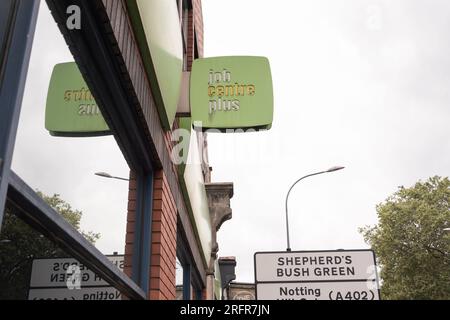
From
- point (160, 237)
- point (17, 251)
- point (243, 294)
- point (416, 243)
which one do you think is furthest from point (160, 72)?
point (243, 294)

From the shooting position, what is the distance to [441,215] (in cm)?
2789

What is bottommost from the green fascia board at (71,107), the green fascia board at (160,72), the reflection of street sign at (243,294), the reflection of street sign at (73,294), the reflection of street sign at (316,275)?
the reflection of street sign at (73,294)

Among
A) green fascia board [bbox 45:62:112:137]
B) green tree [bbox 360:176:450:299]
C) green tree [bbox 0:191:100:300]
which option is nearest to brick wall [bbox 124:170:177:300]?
green fascia board [bbox 45:62:112:137]

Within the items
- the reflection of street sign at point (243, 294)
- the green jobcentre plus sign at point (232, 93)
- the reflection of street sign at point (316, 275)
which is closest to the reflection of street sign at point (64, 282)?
the green jobcentre plus sign at point (232, 93)

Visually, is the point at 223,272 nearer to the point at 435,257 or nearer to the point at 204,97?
the point at 204,97

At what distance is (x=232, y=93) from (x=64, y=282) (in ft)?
9.04

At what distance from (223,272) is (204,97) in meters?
12.1

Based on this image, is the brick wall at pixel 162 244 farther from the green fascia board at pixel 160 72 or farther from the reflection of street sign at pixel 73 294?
the reflection of street sign at pixel 73 294

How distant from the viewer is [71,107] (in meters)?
2.50

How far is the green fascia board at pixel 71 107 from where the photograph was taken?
220 centimetres

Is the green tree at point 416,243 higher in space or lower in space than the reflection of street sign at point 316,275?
higher

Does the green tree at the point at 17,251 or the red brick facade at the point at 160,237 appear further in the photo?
the red brick facade at the point at 160,237

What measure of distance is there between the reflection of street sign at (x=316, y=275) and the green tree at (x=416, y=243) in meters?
23.3
